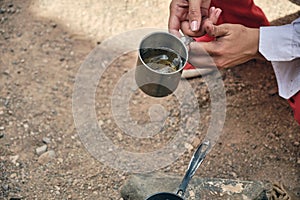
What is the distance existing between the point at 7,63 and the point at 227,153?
93 cm

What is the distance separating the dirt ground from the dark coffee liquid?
45cm

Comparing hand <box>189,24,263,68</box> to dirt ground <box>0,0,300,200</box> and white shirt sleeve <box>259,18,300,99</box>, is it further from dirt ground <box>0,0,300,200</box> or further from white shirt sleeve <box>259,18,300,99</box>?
dirt ground <box>0,0,300,200</box>

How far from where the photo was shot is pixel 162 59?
1.50m

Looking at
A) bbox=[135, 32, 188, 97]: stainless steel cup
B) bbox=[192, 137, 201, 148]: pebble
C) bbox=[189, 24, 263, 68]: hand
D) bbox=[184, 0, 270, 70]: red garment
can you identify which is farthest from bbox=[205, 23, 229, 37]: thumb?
bbox=[192, 137, 201, 148]: pebble

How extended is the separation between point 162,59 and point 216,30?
0.62 feet

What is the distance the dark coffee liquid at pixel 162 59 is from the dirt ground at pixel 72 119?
0.45 metres

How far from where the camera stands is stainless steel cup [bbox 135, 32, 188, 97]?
1.44m

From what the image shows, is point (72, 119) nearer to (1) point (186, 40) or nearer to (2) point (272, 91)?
(1) point (186, 40)

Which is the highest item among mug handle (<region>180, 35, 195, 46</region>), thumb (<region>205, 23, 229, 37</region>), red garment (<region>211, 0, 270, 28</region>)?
thumb (<region>205, 23, 229, 37</region>)

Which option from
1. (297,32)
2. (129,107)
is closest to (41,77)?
(129,107)

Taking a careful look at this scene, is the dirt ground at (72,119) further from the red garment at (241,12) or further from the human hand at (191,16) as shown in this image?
the human hand at (191,16)

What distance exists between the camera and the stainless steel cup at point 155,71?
1.44m

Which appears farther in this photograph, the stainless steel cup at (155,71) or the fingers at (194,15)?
the fingers at (194,15)

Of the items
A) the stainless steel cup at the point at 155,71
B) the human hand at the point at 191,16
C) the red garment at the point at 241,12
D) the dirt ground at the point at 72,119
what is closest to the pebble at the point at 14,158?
the dirt ground at the point at 72,119
